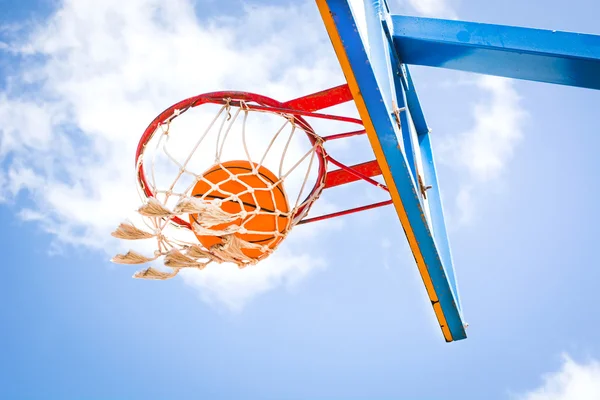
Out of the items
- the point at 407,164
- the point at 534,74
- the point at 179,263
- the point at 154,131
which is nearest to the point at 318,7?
the point at 407,164

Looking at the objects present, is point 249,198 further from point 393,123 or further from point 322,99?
point 393,123

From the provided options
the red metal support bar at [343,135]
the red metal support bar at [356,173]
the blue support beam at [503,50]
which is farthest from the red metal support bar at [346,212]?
the blue support beam at [503,50]

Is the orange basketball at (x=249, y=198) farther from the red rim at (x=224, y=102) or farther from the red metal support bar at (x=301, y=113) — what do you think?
the red metal support bar at (x=301, y=113)

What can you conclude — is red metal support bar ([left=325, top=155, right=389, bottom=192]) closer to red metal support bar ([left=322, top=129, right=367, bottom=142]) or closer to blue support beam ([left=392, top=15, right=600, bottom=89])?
red metal support bar ([left=322, top=129, right=367, bottom=142])

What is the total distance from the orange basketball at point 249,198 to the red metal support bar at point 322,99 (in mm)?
417

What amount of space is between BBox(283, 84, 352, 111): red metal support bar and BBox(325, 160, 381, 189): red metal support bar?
45 centimetres

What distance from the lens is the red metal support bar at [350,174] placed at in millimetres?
3453

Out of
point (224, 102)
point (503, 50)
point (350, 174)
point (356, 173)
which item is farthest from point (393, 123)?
point (224, 102)

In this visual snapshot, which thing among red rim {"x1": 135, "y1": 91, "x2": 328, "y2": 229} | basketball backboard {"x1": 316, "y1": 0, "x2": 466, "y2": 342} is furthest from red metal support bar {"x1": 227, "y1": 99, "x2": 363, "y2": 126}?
basketball backboard {"x1": 316, "y1": 0, "x2": 466, "y2": 342}

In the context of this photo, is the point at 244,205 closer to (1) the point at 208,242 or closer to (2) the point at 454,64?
(1) the point at 208,242

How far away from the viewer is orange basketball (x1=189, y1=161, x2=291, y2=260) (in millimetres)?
3254

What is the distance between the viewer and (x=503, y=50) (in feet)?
8.84

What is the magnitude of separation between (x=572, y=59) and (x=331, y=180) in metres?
1.58

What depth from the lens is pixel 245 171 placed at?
3381mm
